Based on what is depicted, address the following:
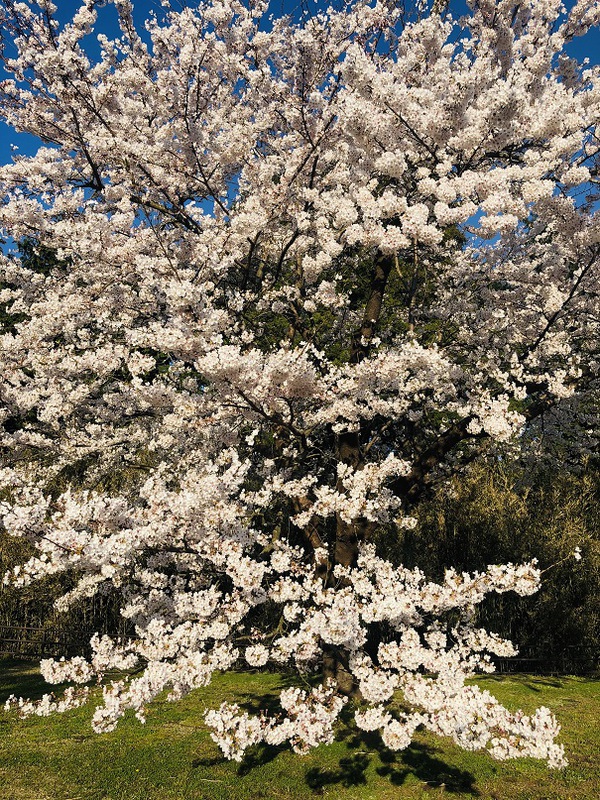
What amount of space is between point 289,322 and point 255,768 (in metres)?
6.17

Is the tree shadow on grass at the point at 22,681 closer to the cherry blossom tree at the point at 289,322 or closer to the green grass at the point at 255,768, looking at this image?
the green grass at the point at 255,768

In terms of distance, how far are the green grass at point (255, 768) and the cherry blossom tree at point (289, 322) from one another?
679mm

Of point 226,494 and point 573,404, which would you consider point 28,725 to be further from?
point 573,404

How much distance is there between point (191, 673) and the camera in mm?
5145

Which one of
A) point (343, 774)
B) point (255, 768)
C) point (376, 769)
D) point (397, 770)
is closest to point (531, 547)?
point (397, 770)

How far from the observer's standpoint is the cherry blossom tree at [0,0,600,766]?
5.34 m

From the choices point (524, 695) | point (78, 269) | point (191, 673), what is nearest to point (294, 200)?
point (78, 269)

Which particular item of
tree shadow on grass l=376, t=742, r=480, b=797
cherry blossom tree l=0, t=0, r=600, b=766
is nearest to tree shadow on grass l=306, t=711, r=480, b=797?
tree shadow on grass l=376, t=742, r=480, b=797

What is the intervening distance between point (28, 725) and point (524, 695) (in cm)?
743

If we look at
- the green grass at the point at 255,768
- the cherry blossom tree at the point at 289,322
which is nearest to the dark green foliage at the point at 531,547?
the cherry blossom tree at the point at 289,322

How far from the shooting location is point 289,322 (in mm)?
9352

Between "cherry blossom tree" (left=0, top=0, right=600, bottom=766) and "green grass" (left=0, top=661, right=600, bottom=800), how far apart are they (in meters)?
0.68

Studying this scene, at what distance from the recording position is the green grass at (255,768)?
583cm

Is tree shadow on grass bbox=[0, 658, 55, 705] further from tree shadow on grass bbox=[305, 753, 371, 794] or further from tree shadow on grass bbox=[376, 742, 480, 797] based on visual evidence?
tree shadow on grass bbox=[376, 742, 480, 797]
